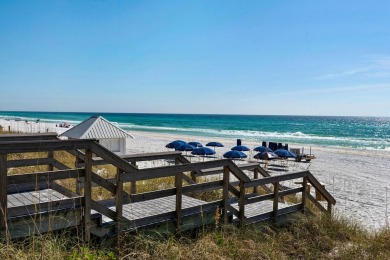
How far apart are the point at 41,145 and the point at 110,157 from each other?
0.79 meters

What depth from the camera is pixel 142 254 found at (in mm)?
3592

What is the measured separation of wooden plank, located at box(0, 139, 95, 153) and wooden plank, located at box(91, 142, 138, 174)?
8cm

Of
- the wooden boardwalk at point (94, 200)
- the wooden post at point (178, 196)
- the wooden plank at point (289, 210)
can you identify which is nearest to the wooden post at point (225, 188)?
the wooden boardwalk at point (94, 200)

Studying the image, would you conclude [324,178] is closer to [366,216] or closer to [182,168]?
[366,216]

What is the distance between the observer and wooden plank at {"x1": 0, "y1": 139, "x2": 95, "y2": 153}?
3090 millimetres

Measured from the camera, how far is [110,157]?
3.81 meters

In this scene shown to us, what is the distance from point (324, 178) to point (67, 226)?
Result: 1503 cm

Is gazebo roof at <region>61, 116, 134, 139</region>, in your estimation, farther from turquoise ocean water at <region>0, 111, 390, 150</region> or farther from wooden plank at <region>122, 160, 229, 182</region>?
turquoise ocean water at <region>0, 111, 390, 150</region>

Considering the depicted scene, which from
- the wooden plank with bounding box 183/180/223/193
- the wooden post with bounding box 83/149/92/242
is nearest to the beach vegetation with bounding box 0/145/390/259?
the wooden post with bounding box 83/149/92/242

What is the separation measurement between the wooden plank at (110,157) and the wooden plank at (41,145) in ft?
0.28

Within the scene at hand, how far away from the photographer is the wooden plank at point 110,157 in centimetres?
360

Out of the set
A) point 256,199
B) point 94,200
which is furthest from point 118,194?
point 256,199

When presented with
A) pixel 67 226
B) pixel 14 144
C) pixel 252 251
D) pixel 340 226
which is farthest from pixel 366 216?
pixel 14 144

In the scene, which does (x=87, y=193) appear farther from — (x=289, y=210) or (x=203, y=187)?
(x=289, y=210)
